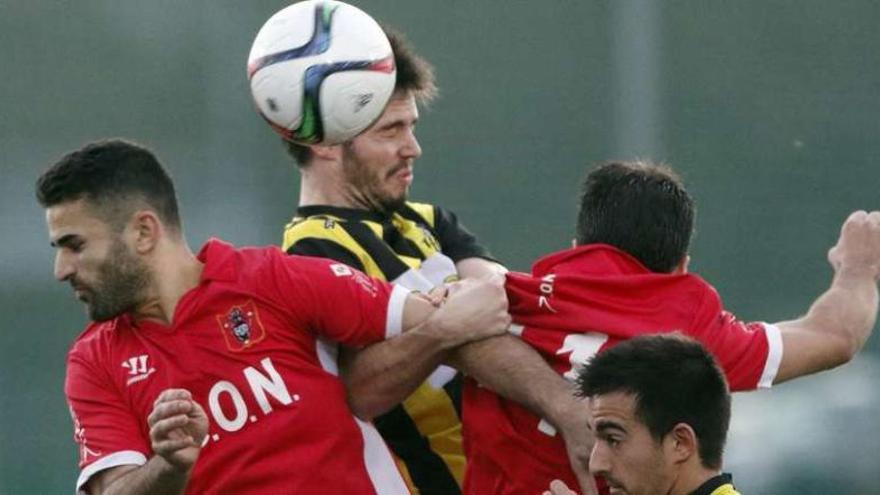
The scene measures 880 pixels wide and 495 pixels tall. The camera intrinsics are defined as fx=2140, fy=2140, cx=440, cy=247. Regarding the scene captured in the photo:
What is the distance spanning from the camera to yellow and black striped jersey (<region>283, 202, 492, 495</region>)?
594 cm

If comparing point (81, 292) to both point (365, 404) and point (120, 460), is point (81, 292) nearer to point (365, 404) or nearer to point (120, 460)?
point (120, 460)

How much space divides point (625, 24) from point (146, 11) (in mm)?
→ 2344

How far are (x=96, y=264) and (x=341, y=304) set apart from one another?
0.63 meters

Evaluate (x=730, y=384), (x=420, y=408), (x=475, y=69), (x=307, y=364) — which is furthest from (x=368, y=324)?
(x=475, y=69)

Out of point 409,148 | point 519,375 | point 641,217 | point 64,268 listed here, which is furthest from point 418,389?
point 64,268

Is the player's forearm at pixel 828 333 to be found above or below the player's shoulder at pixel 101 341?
below

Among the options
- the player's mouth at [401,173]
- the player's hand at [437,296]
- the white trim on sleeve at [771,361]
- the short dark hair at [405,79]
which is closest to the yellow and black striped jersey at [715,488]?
the white trim on sleeve at [771,361]

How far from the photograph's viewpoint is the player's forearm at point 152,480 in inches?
203

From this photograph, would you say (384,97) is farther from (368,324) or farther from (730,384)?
(730,384)

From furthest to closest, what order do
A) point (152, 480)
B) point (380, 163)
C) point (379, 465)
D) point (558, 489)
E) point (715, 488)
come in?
point (380, 163) < point (379, 465) < point (152, 480) < point (558, 489) < point (715, 488)

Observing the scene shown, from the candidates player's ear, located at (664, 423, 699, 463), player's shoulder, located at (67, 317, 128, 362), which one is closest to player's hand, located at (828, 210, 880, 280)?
player's ear, located at (664, 423, 699, 463)

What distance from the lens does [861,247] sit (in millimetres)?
5707

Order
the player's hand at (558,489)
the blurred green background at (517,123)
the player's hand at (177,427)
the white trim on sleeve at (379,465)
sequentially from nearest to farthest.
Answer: the player's hand at (177,427)
the player's hand at (558,489)
the white trim on sleeve at (379,465)
the blurred green background at (517,123)

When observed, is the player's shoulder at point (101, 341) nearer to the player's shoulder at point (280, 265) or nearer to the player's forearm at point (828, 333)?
the player's shoulder at point (280, 265)
